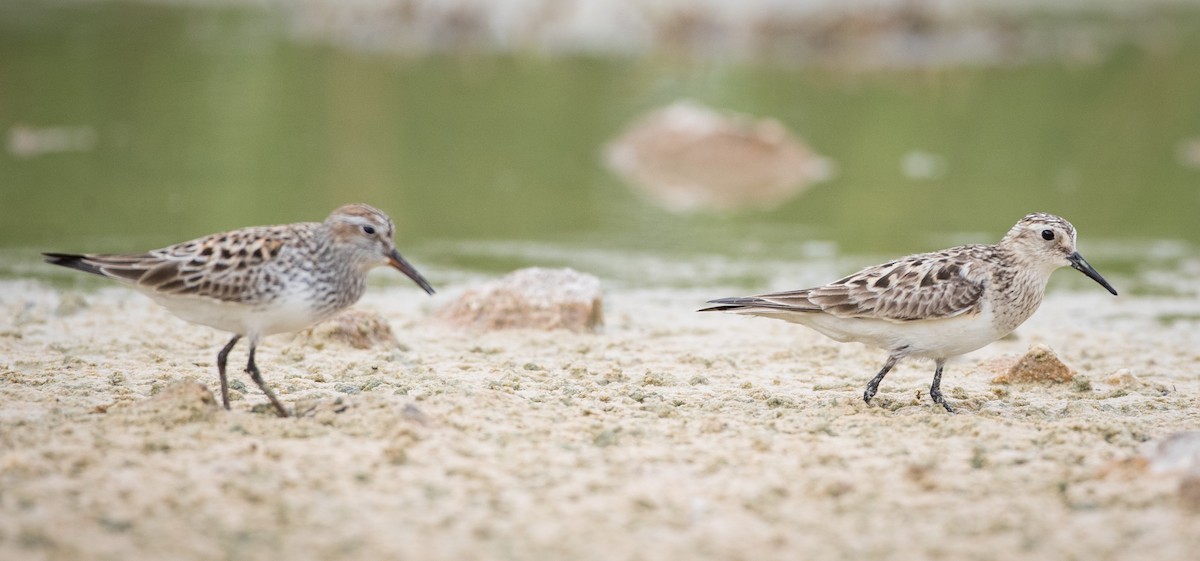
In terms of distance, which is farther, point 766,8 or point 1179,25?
point 1179,25

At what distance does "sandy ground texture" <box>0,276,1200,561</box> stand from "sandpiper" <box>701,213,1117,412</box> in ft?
1.18

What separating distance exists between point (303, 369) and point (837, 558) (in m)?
3.73

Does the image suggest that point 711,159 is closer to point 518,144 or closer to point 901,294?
point 518,144

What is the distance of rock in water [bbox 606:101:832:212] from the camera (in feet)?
50.7

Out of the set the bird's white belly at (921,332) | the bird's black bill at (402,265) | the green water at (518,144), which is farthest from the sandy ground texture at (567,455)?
the green water at (518,144)

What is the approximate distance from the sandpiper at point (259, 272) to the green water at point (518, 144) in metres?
4.80

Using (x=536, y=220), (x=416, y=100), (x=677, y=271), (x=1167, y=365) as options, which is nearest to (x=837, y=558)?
(x=1167, y=365)

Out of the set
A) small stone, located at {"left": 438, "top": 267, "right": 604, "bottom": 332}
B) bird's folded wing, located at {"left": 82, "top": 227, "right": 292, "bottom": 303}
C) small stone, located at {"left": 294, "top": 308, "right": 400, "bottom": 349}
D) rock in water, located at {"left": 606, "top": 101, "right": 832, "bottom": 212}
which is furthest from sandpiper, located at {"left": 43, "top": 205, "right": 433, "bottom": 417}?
rock in water, located at {"left": 606, "top": 101, "right": 832, "bottom": 212}

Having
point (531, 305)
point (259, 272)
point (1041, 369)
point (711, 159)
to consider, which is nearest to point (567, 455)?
point (259, 272)

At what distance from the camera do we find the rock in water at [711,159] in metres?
15.5

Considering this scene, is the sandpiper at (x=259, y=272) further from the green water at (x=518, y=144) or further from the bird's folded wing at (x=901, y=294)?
the green water at (x=518, y=144)

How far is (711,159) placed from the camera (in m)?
16.2

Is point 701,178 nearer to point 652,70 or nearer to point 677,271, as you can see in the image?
point 677,271

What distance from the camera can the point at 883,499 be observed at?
559 cm
